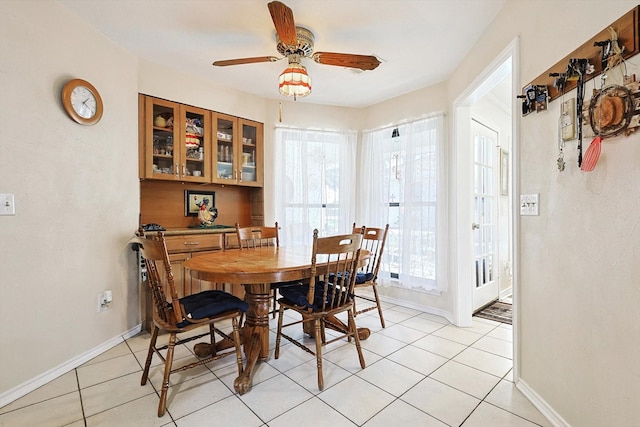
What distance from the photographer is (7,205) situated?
1757 millimetres

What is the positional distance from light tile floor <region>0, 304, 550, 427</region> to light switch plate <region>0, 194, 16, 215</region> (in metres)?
1.09

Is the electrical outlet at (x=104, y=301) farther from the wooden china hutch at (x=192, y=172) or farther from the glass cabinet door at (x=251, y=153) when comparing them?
the glass cabinet door at (x=251, y=153)

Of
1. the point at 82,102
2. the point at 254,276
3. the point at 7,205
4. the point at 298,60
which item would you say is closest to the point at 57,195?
the point at 7,205

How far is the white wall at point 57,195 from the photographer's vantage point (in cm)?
178

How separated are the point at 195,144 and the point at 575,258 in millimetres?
3254

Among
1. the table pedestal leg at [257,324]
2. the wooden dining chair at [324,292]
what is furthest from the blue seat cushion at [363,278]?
the table pedestal leg at [257,324]

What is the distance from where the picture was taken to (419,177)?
3.32 meters

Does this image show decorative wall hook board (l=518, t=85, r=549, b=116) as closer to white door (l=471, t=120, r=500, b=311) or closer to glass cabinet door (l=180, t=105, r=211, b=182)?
white door (l=471, t=120, r=500, b=311)

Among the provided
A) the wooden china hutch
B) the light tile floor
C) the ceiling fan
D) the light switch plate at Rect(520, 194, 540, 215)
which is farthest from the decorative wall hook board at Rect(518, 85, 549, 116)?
the wooden china hutch

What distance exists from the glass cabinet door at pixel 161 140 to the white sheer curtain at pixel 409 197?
2.22 m

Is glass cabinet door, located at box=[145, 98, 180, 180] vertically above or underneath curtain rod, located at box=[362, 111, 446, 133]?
underneath

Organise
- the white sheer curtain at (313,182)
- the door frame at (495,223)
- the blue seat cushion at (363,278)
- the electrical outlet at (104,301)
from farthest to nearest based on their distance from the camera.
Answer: the white sheer curtain at (313,182)
the door frame at (495,223)
the blue seat cushion at (363,278)
the electrical outlet at (104,301)

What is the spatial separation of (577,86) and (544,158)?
0.38 metres

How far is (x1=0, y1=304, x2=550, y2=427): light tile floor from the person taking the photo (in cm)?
157
